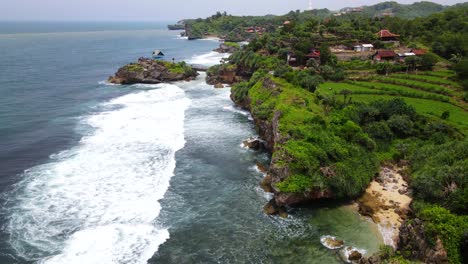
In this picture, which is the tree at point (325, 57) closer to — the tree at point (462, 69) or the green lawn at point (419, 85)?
the green lawn at point (419, 85)

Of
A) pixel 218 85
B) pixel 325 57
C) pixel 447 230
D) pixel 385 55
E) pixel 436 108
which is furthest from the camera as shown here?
pixel 218 85

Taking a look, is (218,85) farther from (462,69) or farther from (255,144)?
(462,69)

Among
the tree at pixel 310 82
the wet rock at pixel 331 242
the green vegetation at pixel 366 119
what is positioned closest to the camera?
the wet rock at pixel 331 242

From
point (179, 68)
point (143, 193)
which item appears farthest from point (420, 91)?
point (179, 68)

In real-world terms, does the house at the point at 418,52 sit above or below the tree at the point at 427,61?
above

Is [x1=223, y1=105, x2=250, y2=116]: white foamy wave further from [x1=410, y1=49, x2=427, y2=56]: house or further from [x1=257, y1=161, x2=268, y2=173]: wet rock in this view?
[x1=410, y1=49, x2=427, y2=56]: house

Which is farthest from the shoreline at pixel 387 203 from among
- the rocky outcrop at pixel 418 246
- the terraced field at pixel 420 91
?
the terraced field at pixel 420 91
